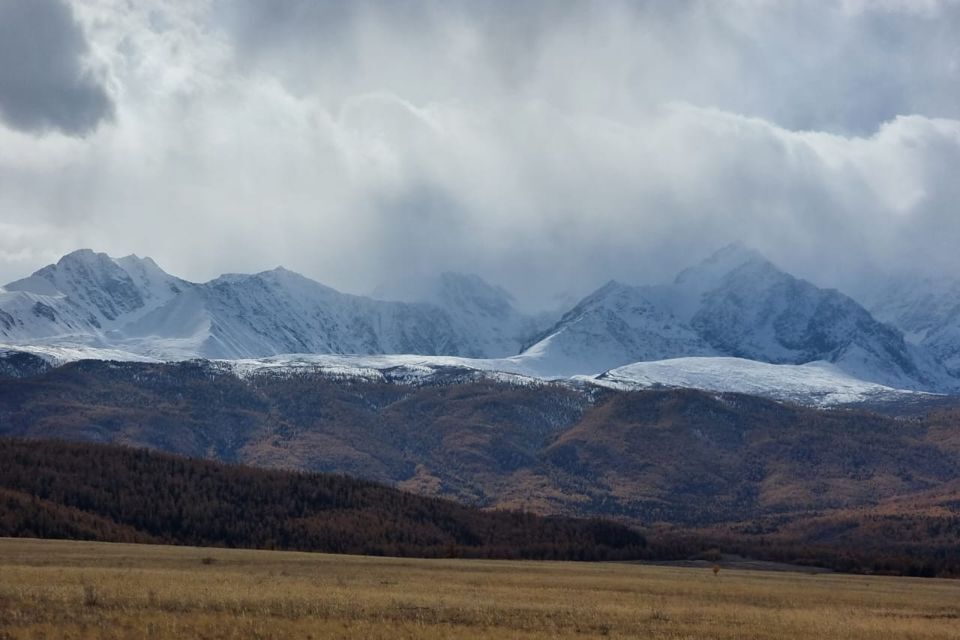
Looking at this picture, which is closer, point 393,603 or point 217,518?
point 393,603

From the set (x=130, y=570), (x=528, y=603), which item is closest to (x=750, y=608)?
(x=528, y=603)

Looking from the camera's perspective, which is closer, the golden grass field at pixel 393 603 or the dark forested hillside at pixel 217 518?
the golden grass field at pixel 393 603

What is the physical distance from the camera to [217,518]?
176m

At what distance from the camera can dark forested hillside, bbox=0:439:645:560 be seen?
155m

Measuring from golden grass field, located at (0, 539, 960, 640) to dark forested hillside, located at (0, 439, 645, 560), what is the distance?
5865 centimetres

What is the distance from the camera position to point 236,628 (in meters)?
49.7

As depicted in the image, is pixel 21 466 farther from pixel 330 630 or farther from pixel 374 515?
pixel 330 630

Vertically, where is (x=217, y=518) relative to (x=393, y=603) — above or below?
below

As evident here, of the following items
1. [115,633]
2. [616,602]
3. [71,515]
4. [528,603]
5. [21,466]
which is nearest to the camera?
[115,633]

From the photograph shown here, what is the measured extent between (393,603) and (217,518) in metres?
121

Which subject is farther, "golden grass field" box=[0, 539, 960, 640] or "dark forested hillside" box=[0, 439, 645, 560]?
"dark forested hillside" box=[0, 439, 645, 560]

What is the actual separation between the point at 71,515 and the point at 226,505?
101 feet

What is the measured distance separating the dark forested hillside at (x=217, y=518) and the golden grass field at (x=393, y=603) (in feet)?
192

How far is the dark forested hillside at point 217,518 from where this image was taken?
155 metres
